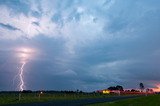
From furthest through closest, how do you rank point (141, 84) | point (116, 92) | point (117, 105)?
point (116, 92) → point (141, 84) → point (117, 105)

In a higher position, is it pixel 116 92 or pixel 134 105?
pixel 116 92

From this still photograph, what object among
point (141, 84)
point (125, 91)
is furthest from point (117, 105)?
point (125, 91)

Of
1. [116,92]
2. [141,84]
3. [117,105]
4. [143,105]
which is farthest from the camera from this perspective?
[116,92]

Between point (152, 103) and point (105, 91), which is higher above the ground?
point (105, 91)

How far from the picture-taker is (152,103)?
122ft

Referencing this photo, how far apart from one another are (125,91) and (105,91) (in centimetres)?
→ 912

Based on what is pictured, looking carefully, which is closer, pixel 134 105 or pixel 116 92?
pixel 134 105

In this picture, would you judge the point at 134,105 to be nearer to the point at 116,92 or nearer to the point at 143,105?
the point at 143,105

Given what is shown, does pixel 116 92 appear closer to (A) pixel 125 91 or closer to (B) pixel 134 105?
(A) pixel 125 91

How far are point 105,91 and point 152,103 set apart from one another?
10621 centimetres

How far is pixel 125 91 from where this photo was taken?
146m

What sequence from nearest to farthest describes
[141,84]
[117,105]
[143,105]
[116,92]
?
[143,105], [117,105], [141,84], [116,92]

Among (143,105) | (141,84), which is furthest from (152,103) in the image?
(141,84)

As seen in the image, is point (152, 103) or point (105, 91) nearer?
point (152, 103)
